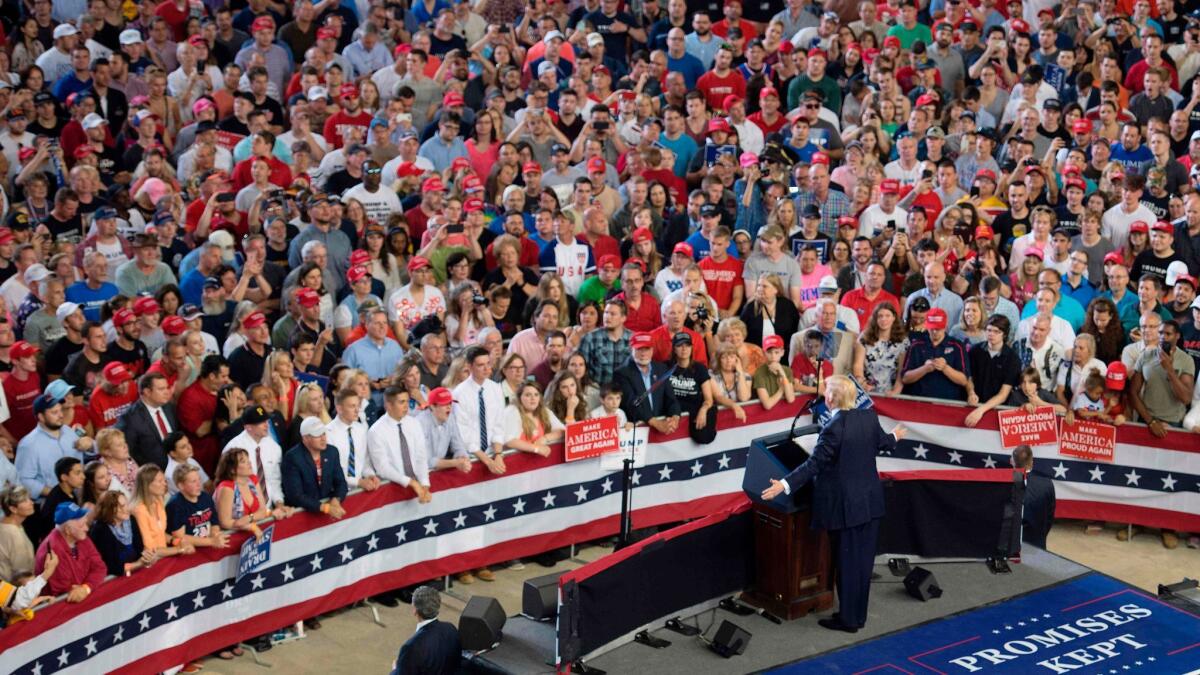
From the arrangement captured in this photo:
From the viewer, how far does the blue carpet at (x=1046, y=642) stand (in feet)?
37.3

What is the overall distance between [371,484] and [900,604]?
382 centimetres

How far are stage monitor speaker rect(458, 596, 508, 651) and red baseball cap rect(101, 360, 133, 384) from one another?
3.67 m

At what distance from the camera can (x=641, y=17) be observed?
22.4m

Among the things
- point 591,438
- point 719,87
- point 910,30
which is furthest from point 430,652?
point 910,30

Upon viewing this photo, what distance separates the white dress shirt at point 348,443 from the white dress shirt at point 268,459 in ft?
1.34

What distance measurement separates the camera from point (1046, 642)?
11703mm

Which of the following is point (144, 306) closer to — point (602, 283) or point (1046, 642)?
point (602, 283)

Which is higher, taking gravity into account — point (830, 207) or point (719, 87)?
point (719, 87)

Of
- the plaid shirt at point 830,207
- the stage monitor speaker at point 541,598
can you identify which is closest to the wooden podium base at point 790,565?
the stage monitor speaker at point 541,598

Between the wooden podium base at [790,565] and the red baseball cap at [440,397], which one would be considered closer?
the wooden podium base at [790,565]

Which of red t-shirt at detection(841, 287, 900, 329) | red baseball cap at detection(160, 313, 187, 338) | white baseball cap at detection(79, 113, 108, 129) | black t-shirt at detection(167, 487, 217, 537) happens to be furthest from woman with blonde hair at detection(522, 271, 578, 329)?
white baseball cap at detection(79, 113, 108, 129)

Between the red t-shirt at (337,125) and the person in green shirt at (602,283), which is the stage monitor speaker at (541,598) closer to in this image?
the person in green shirt at (602,283)

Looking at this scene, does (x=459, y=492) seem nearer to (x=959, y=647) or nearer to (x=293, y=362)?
(x=293, y=362)

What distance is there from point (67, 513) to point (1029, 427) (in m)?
7.88
